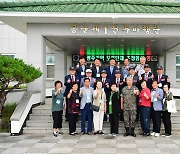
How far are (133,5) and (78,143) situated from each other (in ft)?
23.2

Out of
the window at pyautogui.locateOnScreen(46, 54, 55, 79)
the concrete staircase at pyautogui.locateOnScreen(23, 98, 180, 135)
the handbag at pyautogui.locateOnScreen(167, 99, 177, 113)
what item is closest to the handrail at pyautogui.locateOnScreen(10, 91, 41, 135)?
the concrete staircase at pyautogui.locateOnScreen(23, 98, 180, 135)

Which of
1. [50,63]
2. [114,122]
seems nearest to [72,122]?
[114,122]

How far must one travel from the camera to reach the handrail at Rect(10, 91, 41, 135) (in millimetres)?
9062

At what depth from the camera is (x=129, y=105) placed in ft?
28.4

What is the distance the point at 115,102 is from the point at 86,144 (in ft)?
5.51

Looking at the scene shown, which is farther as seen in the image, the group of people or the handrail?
the handrail

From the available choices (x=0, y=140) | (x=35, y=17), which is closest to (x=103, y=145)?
(x=0, y=140)

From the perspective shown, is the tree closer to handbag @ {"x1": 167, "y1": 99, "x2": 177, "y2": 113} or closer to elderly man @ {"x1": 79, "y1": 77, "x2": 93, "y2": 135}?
elderly man @ {"x1": 79, "y1": 77, "x2": 93, "y2": 135}

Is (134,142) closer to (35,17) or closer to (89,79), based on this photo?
(89,79)

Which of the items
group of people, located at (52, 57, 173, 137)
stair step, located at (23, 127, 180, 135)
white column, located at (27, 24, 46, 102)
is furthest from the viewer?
white column, located at (27, 24, 46, 102)

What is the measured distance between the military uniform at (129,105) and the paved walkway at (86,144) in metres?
0.54

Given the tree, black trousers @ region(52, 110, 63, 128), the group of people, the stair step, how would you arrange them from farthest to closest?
1. the stair step
2. black trousers @ region(52, 110, 63, 128)
3. the group of people
4. the tree

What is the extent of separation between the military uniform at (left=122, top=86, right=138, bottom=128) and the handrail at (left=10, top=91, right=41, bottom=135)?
130 inches

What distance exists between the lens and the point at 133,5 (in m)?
12.6
